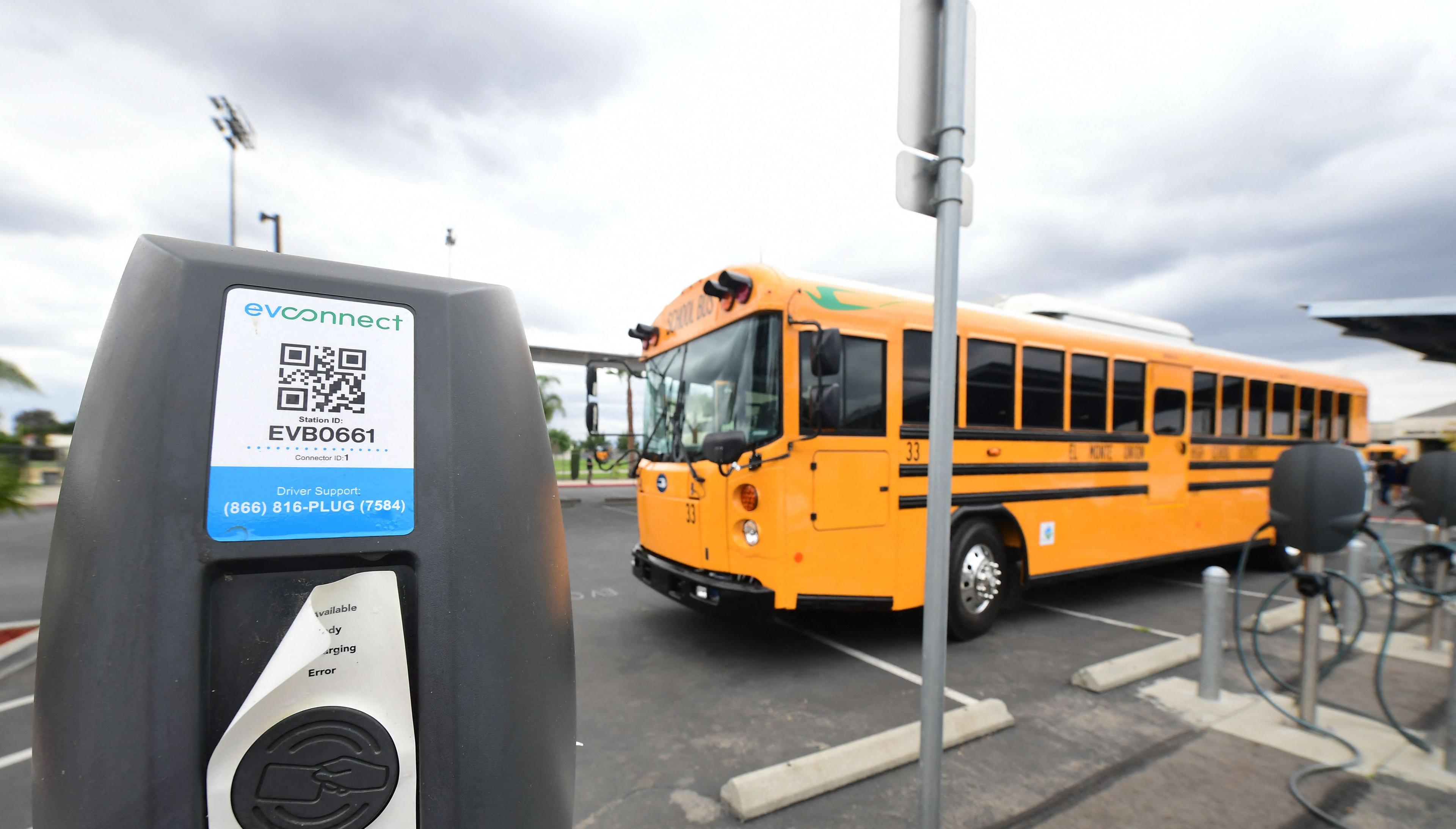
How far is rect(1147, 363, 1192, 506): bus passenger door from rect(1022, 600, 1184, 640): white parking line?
1440 mm

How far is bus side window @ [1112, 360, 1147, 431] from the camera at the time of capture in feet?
20.9

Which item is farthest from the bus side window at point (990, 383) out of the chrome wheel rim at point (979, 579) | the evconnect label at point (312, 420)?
the evconnect label at point (312, 420)

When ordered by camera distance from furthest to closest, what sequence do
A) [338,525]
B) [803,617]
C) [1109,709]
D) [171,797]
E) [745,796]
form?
[803,617] → [1109,709] → [745,796] → [338,525] → [171,797]

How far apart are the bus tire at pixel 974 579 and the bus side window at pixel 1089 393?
1.53 m

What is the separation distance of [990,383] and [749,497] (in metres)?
→ 2.45

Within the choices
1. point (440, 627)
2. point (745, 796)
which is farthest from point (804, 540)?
point (440, 627)

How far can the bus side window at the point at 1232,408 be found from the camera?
754 cm

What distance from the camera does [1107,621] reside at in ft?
19.8

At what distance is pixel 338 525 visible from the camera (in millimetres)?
926

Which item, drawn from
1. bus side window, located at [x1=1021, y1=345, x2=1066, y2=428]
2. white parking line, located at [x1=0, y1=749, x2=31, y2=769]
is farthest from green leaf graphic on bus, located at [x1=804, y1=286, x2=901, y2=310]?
white parking line, located at [x1=0, y1=749, x2=31, y2=769]

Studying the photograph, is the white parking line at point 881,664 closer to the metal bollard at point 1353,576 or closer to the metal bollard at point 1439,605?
the metal bollard at point 1353,576

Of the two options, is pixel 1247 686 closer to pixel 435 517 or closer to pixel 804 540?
pixel 804 540

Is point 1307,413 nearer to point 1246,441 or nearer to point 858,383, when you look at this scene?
point 1246,441

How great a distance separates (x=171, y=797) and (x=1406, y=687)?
21.4 feet
